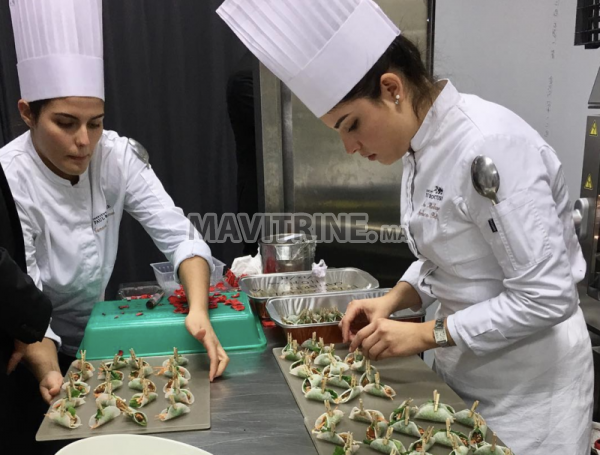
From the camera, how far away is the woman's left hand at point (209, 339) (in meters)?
1.38

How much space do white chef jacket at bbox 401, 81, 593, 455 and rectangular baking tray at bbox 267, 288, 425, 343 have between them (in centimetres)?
27

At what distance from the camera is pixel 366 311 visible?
1499 millimetres

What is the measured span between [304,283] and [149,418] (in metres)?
0.90

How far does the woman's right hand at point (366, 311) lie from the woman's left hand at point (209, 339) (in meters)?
0.33

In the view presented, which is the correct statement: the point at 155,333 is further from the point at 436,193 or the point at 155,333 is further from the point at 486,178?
the point at 486,178

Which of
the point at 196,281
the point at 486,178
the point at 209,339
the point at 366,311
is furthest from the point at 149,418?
the point at 486,178

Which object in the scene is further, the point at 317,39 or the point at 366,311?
the point at 366,311

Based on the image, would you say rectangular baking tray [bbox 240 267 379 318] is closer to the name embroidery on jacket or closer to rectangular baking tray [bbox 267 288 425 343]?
rectangular baking tray [bbox 267 288 425 343]

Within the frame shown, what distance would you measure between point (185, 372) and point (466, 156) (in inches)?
33.7

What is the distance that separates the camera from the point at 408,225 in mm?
1331

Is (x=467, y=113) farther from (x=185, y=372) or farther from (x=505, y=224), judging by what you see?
(x=185, y=372)

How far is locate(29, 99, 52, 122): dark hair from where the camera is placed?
155cm

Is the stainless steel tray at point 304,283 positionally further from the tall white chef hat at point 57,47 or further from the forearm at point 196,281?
the tall white chef hat at point 57,47

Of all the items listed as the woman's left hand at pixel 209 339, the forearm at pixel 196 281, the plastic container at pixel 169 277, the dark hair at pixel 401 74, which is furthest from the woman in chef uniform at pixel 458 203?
the plastic container at pixel 169 277
